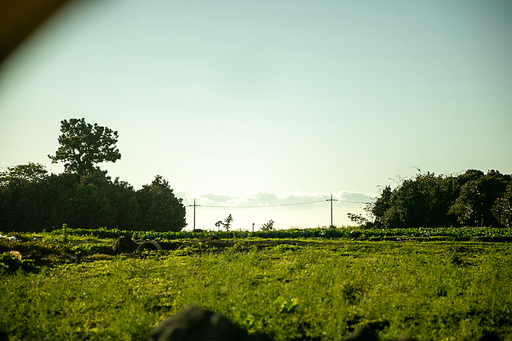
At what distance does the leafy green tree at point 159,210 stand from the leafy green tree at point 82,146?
326 inches

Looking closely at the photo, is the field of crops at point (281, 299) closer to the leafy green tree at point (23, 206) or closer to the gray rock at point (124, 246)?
the gray rock at point (124, 246)

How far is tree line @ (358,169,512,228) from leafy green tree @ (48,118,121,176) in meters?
32.6

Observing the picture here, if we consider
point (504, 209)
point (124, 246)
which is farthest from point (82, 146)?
point (504, 209)

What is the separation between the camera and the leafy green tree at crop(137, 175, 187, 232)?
39.6 meters

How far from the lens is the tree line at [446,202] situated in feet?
109

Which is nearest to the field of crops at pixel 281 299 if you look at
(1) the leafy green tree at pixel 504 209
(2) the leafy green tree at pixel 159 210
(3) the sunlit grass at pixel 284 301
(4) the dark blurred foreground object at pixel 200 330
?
(3) the sunlit grass at pixel 284 301

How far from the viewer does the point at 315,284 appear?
7.44 m

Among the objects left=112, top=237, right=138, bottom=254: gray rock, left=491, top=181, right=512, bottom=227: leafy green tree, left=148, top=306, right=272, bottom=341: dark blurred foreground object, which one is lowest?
left=148, top=306, right=272, bottom=341: dark blurred foreground object

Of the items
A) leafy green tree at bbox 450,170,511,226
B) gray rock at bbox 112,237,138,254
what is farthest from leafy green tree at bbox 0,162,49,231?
leafy green tree at bbox 450,170,511,226

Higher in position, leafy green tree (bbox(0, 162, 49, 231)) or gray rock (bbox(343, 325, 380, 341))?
leafy green tree (bbox(0, 162, 49, 231))

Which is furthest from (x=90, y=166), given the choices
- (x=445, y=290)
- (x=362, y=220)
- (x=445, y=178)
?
(x=445, y=290)

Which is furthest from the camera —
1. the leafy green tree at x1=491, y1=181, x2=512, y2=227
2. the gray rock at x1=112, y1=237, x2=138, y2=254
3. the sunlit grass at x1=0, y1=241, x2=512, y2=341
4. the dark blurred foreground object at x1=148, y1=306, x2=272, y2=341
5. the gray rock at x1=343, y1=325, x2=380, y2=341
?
the leafy green tree at x1=491, y1=181, x2=512, y2=227

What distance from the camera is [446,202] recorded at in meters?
36.6

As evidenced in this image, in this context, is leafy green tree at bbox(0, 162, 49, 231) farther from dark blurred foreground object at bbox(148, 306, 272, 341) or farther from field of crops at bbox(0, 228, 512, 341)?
dark blurred foreground object at bbox(148, 306, 272, 341)
